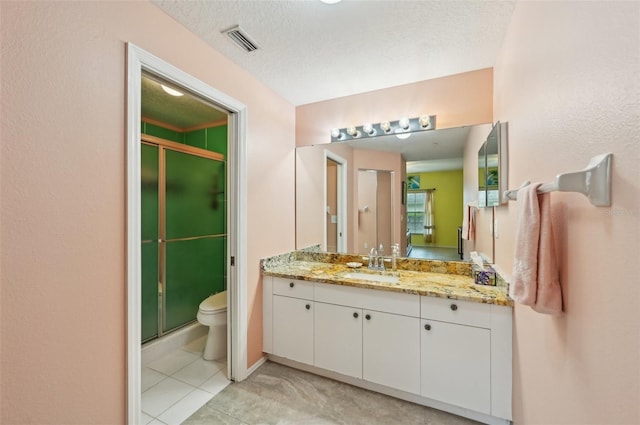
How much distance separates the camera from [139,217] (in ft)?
4.42

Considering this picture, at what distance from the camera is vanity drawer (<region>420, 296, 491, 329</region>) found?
1576 millimetres

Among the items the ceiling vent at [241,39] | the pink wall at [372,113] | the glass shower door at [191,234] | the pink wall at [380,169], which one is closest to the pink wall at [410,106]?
the pink wall at [372,113]

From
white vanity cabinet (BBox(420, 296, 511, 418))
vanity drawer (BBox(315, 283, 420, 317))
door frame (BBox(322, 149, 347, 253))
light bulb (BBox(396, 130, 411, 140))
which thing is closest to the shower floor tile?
vanity drawer (BBox(315, 283, 420, 317))

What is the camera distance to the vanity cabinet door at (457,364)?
157 centimetres

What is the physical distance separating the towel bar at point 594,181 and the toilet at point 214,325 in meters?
2.46

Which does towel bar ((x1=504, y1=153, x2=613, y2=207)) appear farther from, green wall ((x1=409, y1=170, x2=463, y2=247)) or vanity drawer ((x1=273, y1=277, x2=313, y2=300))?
vanity drawer ((x1=273, y1=277, x2=313, y2=300))

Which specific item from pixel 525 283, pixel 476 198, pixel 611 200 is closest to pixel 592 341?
pixel 525 283

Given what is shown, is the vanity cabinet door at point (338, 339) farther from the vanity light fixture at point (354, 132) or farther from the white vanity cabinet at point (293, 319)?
the vanity light fixture at point (354, 132)

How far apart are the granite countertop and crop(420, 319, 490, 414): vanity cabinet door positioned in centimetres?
20

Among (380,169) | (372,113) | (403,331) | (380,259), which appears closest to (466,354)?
(403,331)

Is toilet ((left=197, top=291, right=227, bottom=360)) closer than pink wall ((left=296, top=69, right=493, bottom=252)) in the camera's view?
No

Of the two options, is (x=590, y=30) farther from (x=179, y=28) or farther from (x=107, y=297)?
(x=107, y=297)

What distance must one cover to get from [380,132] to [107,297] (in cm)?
224

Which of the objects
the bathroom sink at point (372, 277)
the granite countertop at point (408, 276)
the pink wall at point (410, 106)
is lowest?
the bathroom sink at point (372, 277)
